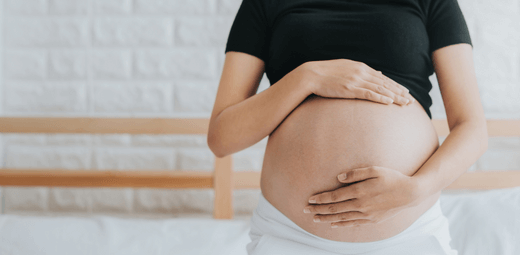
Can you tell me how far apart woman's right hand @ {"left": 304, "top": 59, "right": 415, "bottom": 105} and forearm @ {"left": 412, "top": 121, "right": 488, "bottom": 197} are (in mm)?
105

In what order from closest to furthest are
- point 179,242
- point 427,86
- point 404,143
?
point 404,143
point 427,86
point 179,242

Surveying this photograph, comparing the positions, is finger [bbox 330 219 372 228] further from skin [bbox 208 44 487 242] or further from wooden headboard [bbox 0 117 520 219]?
wooden headboard [bbox 0 117 520 219]

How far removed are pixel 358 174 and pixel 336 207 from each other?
59 millimetres

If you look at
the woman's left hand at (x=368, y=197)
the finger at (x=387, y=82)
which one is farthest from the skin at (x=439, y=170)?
the finger at (x=387, y=82)

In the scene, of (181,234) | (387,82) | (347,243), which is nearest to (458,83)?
(387,82)

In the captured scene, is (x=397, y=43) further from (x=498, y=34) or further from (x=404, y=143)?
(x=498, y=34)

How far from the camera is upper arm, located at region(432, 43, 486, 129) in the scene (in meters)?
0.59

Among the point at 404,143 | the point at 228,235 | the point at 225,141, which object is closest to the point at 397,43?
the point at 404,143

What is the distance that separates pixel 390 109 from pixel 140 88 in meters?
1.11

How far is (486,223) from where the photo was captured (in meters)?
0.89

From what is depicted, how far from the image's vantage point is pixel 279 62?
25.7 inches

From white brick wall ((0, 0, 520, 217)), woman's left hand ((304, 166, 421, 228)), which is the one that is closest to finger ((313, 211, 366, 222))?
woman's left hand ((304, 166, 421, 228))

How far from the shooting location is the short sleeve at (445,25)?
2.04ft

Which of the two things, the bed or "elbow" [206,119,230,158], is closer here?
"elbow" [206,119,230,158]
